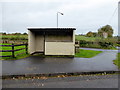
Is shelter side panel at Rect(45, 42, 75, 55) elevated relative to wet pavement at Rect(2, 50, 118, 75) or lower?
elevated

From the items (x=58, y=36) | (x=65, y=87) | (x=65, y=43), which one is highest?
(x=58, y=36)

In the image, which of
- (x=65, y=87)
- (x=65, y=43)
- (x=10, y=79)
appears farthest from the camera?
(x=65, y=43)

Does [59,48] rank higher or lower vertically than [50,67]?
higher

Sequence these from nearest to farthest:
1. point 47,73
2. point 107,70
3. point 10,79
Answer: point 10,79
point 47,73
point 107,70

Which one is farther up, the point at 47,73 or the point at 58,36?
the point at 58,36

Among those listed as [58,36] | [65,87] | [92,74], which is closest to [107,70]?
[92,74]

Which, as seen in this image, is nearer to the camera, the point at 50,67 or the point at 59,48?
the point at 50,67

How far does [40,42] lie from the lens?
1081cm

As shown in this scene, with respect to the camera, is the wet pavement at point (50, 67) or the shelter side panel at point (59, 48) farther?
the shelter side panel at point (59, 48)

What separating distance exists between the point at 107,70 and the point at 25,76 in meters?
3.93

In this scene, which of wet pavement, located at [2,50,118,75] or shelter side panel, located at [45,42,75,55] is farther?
shelter side panel, located at [45,42,75,55]

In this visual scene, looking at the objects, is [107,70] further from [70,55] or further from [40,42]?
[40,42]

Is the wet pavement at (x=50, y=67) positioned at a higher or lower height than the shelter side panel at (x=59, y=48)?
lower

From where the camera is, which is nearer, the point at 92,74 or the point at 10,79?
the point at 10,79
